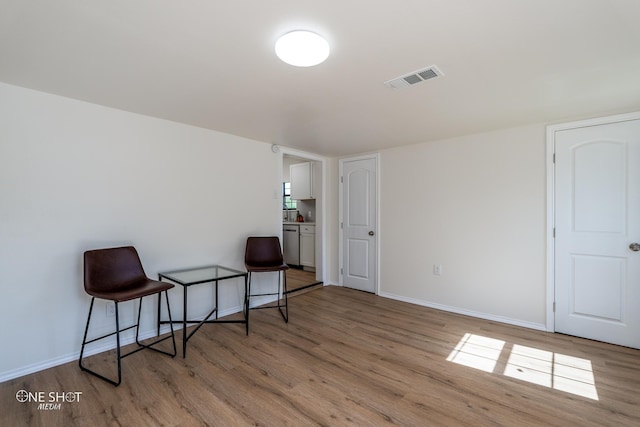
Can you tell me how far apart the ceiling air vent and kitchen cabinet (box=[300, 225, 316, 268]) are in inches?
148

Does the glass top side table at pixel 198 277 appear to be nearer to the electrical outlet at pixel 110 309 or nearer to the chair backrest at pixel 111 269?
the chair backrest at pixel 111 269

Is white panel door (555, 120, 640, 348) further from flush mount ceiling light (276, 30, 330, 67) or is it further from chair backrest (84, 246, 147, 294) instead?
chair backrest (84, 246, 147, 294)

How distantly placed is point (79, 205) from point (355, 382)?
2631 mm

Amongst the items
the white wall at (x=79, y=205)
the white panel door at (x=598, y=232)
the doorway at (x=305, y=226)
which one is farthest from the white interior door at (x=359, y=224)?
the white panel door at (x=598, y=232)

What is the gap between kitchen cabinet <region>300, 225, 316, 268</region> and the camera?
5.65 meters

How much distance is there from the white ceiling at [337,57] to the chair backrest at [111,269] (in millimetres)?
1276

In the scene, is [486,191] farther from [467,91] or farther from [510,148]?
[467,91]

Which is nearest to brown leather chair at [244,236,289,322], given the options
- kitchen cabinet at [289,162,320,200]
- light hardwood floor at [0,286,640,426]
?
light hardwood floor at [0,286,640,426]

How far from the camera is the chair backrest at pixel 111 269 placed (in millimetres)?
2312

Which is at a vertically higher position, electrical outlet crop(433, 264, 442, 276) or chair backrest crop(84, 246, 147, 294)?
chair backrest crop(84, 246, 147, 294)

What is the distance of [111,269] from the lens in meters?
2.45

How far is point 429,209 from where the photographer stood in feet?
12.7

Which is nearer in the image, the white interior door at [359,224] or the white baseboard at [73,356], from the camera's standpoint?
the white baseboard at [73,356]

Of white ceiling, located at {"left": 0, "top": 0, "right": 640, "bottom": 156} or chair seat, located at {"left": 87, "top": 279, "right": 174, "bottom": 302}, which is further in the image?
chair seat, located at {"left": 87, "top": 279, "right": 174, "bottom": 302}
